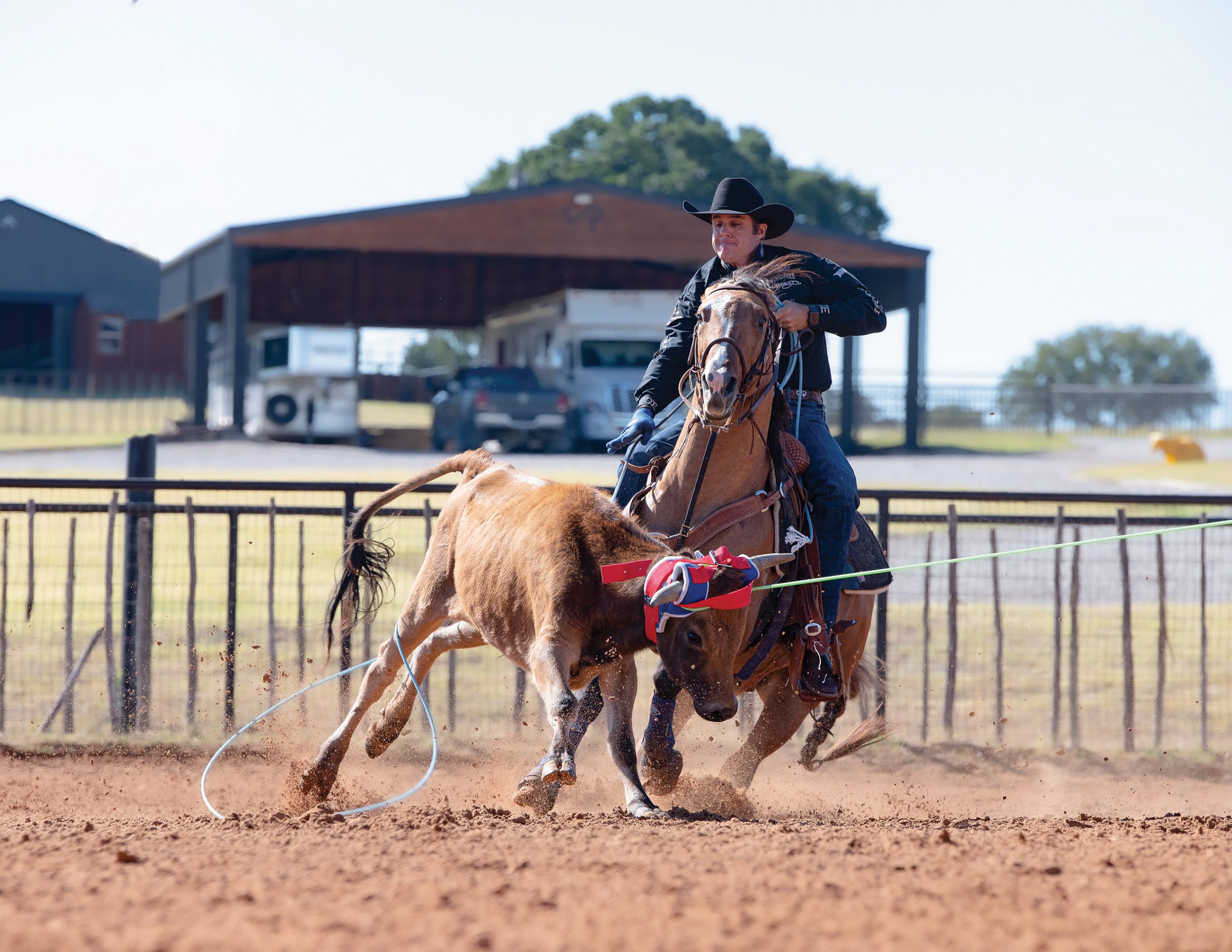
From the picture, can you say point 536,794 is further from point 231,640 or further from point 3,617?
point 3,617

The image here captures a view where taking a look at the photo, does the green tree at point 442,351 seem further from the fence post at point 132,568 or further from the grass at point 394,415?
the fence post at point 132,568

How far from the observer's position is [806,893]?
362cm

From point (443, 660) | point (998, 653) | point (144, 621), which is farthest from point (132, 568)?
point (998, 653)

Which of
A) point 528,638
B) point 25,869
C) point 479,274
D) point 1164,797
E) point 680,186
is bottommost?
point 1164,797

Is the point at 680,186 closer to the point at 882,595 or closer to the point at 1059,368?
the point at 1059,368

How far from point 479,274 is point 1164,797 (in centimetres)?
2883

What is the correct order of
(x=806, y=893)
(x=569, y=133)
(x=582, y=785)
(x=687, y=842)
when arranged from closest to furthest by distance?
(x=806, y=893)
(x=687, y=842)
(x=582, y=785)
(x=569, y=133)

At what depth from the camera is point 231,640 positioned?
8.02 metres

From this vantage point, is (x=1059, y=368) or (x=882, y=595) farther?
(x=1059, y=368)

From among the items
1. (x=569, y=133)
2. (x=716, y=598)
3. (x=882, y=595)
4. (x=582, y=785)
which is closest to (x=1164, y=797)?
(x=882, y=595)

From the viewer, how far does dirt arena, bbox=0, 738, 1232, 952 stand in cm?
326

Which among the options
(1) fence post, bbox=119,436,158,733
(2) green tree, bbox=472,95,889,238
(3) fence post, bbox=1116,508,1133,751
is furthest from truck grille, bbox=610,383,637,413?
(2) green tree, bbox=472,95,889,238

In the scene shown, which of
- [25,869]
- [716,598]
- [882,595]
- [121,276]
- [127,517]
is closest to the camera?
[25,869]

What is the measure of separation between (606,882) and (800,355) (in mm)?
3040
